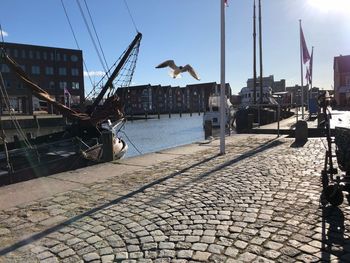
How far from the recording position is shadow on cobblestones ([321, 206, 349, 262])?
4.04 meters

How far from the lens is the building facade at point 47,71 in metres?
87.2

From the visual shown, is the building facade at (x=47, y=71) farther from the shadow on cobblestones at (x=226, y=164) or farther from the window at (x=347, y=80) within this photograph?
the shadow on cobblestones at (x=226, y=164)

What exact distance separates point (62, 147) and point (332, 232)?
11.9 meters

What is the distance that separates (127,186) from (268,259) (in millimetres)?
4096

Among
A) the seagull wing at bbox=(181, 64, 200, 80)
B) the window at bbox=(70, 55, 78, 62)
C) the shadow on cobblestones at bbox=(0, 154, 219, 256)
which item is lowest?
the shadow on cobblestones at bbox=(0, 154, 219, 256)

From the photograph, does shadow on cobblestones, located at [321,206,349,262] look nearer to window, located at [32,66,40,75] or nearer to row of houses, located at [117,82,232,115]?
window, located at [32,66,40,75]

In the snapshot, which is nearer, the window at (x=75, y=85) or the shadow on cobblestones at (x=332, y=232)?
the shadow on cobblestones at (x=332, y=232)

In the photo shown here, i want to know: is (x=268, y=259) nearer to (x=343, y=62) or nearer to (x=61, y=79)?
(x=343, y=62)

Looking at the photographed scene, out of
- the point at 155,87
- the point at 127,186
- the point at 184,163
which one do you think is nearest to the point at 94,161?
the point at 184,163

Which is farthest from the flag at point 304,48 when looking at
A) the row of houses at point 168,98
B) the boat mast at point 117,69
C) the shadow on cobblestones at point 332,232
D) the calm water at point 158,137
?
the row of houses at point 168,98

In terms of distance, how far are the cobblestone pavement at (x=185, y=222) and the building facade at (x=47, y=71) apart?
8242 centimetres

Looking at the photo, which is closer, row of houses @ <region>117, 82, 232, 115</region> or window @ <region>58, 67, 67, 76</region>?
window @ <region>58, 67, 67, 76</region>

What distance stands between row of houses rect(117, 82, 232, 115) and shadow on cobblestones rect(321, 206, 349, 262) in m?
134

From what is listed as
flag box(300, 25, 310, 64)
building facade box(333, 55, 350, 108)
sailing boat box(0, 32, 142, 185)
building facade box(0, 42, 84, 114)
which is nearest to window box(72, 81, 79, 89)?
building facade box(0, 42, 84, 114)
